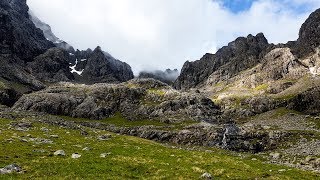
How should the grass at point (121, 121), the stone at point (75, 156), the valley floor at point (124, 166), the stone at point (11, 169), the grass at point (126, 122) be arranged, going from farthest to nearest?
the grass at point (121, 121)
the grass at point (126, 122)
the stone at point (75, 156)
the valley floor at point (124, 166)
the stone at point (11, 169)

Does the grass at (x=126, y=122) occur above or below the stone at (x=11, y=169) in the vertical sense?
above

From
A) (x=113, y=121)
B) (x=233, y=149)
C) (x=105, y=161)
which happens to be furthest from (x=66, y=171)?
(x=113, y=121)

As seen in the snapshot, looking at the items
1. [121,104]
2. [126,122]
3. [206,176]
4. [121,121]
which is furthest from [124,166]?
[121,104]

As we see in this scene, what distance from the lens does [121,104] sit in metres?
181

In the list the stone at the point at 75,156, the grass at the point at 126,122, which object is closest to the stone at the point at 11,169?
the stone at the point at 75,156

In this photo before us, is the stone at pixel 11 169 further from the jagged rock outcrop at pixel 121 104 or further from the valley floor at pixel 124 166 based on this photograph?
the jagged rock outcrop at pixel 121 104

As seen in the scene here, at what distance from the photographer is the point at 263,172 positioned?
40.3m

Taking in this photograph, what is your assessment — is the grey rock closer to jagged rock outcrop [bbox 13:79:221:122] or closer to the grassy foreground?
the grassy foreground

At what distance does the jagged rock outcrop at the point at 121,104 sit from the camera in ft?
548

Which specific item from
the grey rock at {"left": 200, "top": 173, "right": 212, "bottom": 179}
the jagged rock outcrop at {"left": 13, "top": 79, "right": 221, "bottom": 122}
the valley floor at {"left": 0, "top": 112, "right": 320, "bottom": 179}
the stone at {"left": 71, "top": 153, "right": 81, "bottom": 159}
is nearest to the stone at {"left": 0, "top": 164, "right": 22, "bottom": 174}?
the valley floor at {"left": 0, "top": 112, "right": 320, "bottom": 179}

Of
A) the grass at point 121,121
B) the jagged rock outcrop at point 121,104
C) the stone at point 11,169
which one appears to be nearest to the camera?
the stone at point 11,169

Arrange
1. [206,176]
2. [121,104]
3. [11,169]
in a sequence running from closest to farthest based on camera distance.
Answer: [11,169] → [206,176] → [121,104]

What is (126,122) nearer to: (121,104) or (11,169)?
(121,104)

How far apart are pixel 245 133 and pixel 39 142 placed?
8113 centimetres
